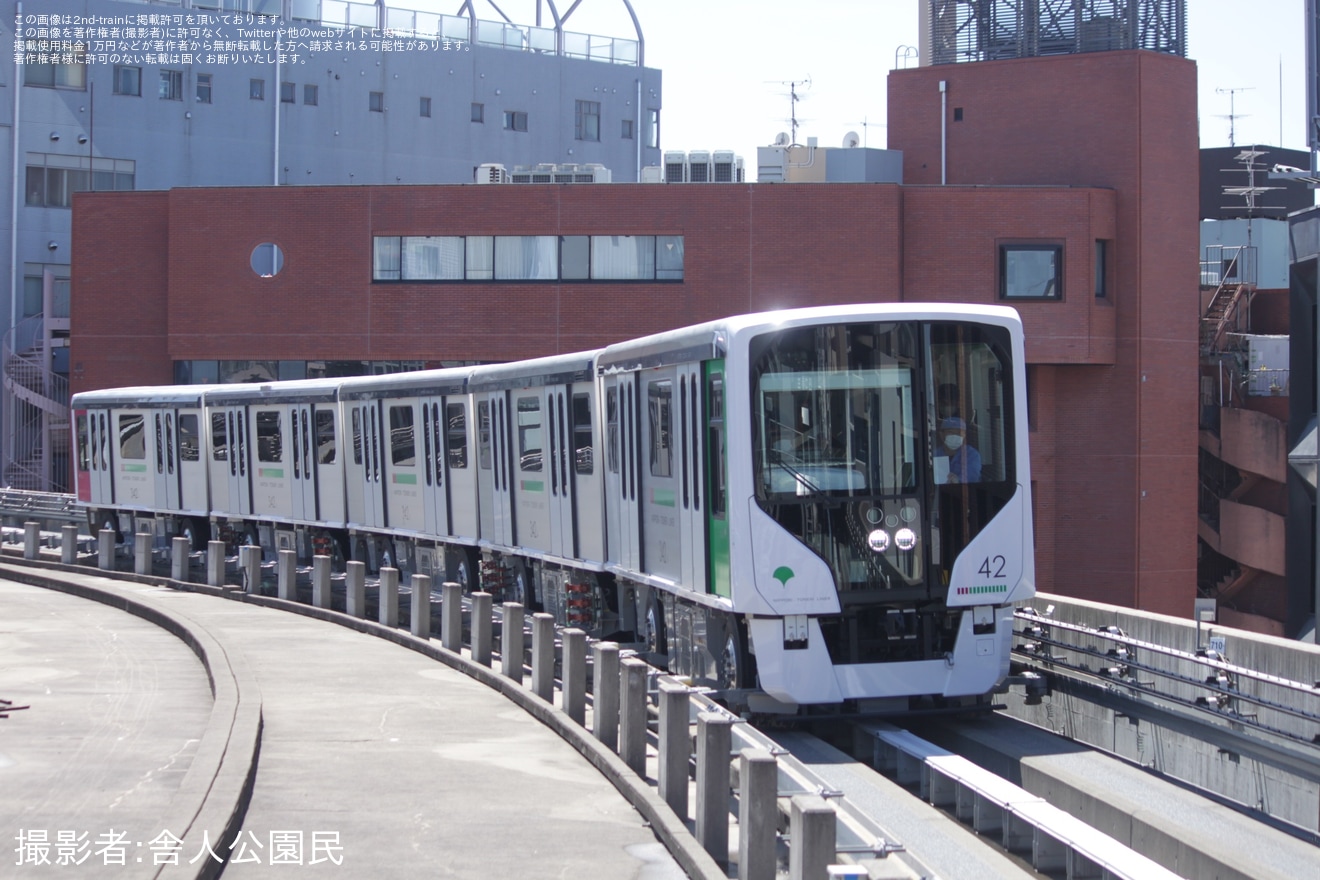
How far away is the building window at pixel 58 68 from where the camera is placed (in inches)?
2142

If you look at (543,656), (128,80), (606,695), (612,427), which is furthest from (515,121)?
(606,695)

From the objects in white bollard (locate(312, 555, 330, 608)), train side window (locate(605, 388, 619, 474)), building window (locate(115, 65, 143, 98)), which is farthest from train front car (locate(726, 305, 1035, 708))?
building window (locate(115, 65, 143, 98))

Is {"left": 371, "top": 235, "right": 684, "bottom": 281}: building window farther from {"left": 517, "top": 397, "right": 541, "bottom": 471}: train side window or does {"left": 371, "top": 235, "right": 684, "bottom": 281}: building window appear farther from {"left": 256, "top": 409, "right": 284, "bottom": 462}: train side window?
{"left": 517, "top": 397, "right": 541, "bottom": 471}: train side window

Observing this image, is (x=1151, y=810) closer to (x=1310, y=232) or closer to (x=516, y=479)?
(x=516, y=479)

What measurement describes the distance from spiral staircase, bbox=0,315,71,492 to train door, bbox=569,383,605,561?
36164 mm

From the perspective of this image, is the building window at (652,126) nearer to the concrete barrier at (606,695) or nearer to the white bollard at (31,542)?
the white bollard at (31,542)

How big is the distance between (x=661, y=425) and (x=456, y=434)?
8326mm

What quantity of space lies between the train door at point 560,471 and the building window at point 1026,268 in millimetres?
23646

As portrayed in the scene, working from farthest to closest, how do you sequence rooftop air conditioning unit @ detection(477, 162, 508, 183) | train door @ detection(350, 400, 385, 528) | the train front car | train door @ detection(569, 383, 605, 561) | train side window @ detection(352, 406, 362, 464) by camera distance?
rooftop air conditioning unit @ detection(477, 162, 508, 183) < train side window @ detection(352, 406, 362, 464) < train door @ detection(350, 400, 385, 528) < train door @ detection(569, 383, 605, 561) < the train front car

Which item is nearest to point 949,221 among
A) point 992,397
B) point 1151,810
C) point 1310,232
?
point 1310,232

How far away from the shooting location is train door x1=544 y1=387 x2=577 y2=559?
18.0 metres

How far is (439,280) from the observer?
41812mm

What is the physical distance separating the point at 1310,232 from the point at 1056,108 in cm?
1862

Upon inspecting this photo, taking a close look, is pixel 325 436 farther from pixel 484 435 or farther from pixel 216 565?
pixel 484 435
